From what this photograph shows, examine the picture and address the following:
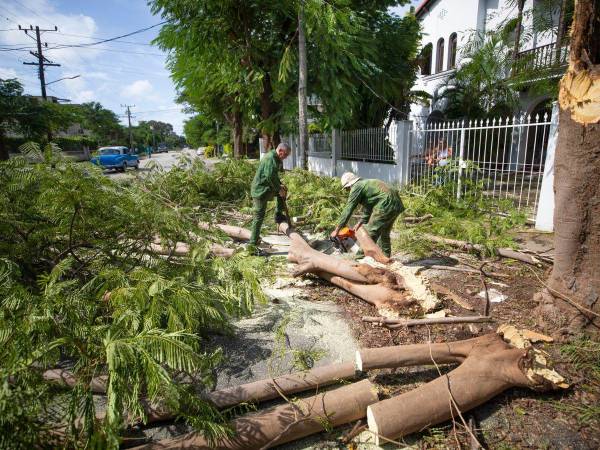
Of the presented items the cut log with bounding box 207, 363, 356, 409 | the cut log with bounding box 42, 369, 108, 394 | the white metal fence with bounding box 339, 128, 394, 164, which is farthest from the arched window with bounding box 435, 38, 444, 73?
the cut log with bounding box 42, 369, 108, 394

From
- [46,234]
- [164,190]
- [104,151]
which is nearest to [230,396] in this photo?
[46,234]

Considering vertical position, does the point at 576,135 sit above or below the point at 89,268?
above

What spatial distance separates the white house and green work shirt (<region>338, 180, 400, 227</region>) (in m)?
8.70

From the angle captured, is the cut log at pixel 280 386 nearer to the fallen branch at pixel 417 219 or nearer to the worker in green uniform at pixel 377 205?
the worker in green uniform at pixel 377 205

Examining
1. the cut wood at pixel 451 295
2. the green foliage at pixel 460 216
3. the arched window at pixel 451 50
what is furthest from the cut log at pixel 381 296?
the arched window at pixel 451 50

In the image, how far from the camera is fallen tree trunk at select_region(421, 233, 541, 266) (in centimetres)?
437

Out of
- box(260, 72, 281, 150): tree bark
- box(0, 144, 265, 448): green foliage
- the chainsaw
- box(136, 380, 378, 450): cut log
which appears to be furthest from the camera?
box(260, 72, 281, 150): tree bark

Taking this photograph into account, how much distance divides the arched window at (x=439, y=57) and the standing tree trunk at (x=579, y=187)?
1887 cm

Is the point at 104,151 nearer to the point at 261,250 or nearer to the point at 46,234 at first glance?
the point at 261,250

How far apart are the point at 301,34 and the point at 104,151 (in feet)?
73.5

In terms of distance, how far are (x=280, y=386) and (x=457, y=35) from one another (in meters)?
20.7

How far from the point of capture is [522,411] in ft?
7.15

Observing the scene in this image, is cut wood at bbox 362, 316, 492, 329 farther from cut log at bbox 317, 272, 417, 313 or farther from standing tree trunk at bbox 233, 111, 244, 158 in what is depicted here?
standing tree trunk at bbox 233, 111, 244, 158

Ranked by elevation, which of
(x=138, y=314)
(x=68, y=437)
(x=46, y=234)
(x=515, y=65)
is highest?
(x=515, y=65)
